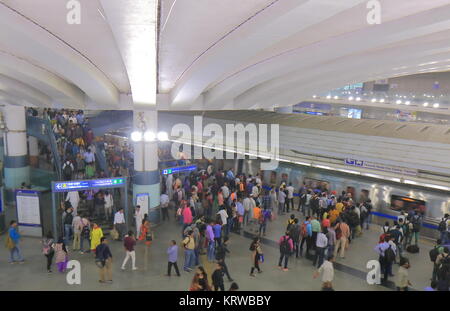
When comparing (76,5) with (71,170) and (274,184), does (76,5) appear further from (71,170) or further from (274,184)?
(274,184)

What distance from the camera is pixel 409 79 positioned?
3166cm

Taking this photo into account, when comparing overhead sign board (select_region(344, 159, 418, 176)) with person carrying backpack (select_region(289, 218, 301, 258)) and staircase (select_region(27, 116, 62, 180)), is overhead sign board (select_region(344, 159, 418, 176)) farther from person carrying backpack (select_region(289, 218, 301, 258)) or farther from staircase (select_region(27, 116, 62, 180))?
staircase (select_region(27, 116, 62, 180))

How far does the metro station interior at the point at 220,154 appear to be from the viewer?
6.96 m

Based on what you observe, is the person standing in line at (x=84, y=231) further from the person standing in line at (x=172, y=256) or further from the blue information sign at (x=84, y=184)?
the person standing in line at (x=172, y=256)

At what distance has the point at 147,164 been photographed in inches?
536

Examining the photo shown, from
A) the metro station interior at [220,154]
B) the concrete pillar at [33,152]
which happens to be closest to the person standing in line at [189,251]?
the metro station interior at [220,154]

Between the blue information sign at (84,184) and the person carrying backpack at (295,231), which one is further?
the blue information sign at (84,184)

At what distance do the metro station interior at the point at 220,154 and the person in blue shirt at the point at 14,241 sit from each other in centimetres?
9

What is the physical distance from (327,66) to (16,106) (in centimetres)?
1263

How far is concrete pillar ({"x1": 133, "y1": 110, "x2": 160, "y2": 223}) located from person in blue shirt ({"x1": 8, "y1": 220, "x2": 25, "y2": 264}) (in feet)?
14.1

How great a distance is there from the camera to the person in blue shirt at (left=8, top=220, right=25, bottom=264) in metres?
9.98

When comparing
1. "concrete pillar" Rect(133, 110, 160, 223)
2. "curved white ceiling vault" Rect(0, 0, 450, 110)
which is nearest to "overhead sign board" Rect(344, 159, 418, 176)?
"curved white ceiling vault" Rect(0, 0, 450, 110)

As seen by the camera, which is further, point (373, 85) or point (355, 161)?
point (373, 85)

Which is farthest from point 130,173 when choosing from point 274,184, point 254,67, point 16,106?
point 254,67
